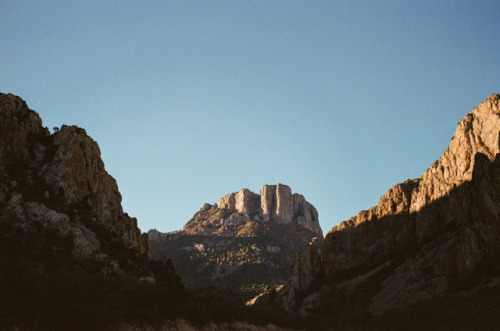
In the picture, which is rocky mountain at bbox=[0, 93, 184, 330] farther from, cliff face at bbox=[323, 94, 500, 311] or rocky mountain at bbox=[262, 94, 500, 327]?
cliff face at bbox=[323, 94, 500, 311]

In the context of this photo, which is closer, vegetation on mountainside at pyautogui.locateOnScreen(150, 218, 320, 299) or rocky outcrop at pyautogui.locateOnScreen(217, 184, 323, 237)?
vegetation on mountainside at pyautogui.locateOnScreen(150, 218, 320, 299)

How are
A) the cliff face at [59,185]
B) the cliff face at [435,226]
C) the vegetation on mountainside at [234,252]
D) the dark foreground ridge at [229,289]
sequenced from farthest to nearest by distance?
1. the vegetation on mountainside at [234,252]
2. the cliff face at [435,226]
3. the cliff face at [59,185]
4. the dark foreground ridge at [229,289]

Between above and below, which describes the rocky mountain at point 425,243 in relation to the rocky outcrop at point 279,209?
below

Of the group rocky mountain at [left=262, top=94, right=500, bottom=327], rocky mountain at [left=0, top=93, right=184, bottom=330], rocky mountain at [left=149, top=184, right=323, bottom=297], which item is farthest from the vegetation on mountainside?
rocky mountain at [left=0, top=93, right=184, bottom=330]

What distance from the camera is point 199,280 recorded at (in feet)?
392

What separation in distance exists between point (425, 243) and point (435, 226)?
372 cm

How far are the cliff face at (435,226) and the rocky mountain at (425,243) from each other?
12 cm

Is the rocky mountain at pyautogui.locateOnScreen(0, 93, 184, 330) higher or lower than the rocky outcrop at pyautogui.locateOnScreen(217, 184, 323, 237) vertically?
lower

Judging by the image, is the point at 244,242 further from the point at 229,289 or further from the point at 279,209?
the point at 229,289

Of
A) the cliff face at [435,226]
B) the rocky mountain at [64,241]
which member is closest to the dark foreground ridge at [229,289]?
the rocky mountain at [64,241]

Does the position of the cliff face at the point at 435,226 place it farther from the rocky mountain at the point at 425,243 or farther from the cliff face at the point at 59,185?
the cliff face at the point at 59,185

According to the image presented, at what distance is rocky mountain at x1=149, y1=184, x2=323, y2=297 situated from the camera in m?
120

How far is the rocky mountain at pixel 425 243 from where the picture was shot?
1689 inches

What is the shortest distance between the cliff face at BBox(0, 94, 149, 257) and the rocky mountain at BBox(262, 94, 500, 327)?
35.6 m
